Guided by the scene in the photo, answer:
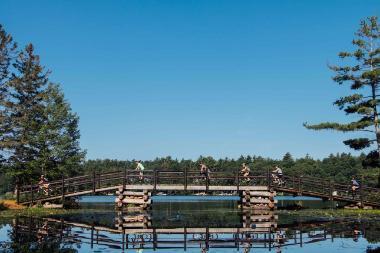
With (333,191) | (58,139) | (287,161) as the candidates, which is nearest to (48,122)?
(58,139)

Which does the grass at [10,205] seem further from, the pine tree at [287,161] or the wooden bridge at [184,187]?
the pine tree at [287,161]

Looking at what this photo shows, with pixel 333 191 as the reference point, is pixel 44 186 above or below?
above

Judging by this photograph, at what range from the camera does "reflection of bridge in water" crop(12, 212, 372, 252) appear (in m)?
17.8

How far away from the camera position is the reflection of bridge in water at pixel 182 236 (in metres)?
17.8

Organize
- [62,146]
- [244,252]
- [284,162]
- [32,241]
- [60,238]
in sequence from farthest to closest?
1. [284,162]
2. [62,146]
3. [60,238]
4. [32,241]
5. [244,252]

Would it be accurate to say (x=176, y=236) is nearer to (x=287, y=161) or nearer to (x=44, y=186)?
(x=44, y=186)

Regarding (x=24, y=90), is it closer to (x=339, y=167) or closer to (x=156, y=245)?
(x=156, y=245)

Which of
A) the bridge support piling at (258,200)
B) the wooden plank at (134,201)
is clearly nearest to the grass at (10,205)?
the wooden plank at (134,201)

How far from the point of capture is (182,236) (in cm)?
2059

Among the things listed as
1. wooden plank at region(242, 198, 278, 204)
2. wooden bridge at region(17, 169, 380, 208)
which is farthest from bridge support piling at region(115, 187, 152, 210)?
wooden plank at region(242, 198, 278, 204)

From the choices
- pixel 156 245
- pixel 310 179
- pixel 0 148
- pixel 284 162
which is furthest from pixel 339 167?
pixel 156 245

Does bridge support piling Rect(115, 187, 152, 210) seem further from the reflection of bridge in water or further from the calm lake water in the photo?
the reflection of bridge in water

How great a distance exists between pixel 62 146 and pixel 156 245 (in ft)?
114

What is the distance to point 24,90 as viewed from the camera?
4762cm
